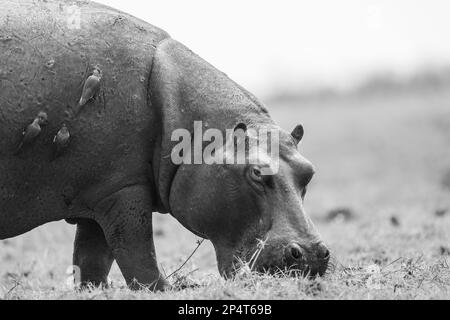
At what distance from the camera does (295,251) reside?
5598 mm

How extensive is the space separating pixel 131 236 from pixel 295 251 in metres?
1.20

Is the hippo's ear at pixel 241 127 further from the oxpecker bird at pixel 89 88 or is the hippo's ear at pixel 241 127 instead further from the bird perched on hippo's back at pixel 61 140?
the bird perched on hippo's back at pixel 61 140

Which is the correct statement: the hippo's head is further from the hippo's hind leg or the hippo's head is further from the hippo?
the hippo's hind leg

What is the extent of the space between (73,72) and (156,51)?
696 millimetres

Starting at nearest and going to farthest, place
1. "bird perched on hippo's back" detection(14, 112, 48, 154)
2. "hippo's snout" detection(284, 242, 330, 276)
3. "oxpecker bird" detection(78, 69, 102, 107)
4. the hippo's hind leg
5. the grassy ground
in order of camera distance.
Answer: the grassy ground
"hippo's snout" detection(284, 242, 330, 276)
"bird perched on hippo's back" detection(14, 112, 48, 154)
"oxpecker bird" detection(78, 69, 102, 107)
the hippo's hind leg

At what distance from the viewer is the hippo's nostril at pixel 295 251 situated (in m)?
5.58

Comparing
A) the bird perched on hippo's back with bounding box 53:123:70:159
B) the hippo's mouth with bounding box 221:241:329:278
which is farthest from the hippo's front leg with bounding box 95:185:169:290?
the hippo's mouth with bounding box 221:241:329:278

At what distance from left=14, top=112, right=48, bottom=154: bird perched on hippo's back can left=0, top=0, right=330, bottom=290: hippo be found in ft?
0.08

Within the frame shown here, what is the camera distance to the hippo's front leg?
19.8 ft

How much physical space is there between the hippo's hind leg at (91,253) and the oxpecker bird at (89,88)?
3.99 feet

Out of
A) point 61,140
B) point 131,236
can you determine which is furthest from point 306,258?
point 61,140

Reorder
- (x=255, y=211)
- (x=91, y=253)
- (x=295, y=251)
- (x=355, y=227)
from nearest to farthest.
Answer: (x=295, y=251) < (x=255, y=211) < (x=91, y=253) < (x=355, y=227)

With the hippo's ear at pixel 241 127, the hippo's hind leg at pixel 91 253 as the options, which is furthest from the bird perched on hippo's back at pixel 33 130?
the hippo's ear at pixel 241 127

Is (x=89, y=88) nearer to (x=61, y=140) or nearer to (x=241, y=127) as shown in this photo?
(x=61, y=140)
